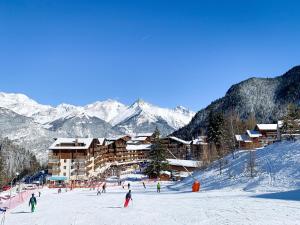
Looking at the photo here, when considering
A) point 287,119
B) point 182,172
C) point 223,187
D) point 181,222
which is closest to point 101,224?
point 181,222

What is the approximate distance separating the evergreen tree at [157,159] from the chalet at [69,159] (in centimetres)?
3085

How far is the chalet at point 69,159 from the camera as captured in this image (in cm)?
10550

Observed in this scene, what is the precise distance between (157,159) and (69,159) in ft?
118

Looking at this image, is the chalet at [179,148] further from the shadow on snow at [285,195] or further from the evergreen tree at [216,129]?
the shadow on snow at [285,195]

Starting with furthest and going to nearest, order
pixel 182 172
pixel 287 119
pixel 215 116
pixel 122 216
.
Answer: pixel 182 172, pixel 215 116, pixel 287 119, pixel 122 216

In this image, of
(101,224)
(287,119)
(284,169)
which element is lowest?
(101,224)

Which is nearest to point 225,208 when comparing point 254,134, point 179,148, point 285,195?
point 285,195

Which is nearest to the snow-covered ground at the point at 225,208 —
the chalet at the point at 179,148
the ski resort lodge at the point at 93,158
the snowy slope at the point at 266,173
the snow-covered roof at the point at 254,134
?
the snowy slope at the point at 266,173

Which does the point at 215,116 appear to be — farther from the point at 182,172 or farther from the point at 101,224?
the point at 101,224

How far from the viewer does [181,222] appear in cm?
2364

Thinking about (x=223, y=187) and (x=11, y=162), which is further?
(x=11, y=162)

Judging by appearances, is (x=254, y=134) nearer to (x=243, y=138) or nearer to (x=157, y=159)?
(x=243, y=138)

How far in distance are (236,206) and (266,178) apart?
1411 centimetres

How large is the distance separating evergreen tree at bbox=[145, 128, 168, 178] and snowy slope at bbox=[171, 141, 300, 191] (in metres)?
25.4
